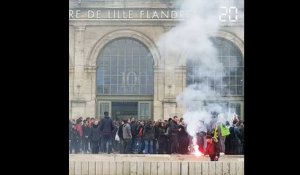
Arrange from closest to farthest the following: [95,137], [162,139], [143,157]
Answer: [143,157] → [162,139] → [95,137]

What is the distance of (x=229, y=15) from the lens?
21.6 m

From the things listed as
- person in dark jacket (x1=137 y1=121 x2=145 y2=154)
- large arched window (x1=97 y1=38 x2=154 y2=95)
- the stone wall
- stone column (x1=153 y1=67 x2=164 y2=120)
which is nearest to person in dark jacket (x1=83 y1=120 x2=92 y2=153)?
person in dark jacket (x1=137 y1=121 x2=145 y2=154)

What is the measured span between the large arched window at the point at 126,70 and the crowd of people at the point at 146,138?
324 cm

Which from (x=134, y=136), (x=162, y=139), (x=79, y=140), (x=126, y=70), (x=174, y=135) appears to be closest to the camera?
(x=174, y=135)

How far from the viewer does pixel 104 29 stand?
2219 centimetres

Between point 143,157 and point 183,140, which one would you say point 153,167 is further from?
point 183,140

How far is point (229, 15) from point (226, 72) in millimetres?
2242

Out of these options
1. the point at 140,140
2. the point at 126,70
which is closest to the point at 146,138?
the point at 140,140

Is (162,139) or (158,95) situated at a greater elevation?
(158,95)

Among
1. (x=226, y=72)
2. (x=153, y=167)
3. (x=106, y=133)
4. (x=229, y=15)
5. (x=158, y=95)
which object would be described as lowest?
(x=153, y=167)

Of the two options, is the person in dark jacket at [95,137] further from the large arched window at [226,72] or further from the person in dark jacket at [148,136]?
the large arched window at [226,72]
